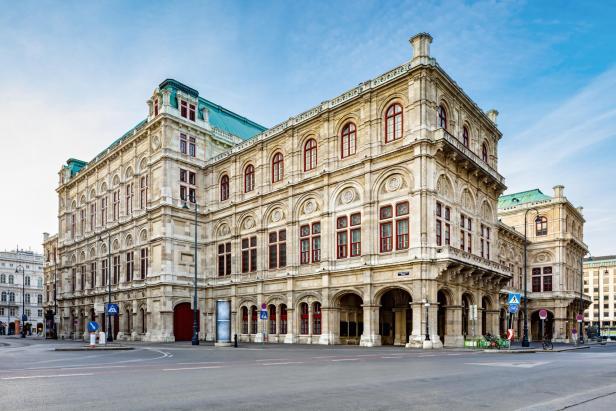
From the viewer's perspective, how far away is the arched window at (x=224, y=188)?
50750 millimetres

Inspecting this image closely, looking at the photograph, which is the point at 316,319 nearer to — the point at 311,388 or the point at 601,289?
the point at 311,388

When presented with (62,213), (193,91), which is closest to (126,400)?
(193,91)

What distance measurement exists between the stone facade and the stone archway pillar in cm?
13

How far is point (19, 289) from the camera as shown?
361 feet

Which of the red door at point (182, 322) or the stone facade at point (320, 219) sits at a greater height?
the stone facade at point (320, 219)

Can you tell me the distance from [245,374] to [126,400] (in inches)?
202

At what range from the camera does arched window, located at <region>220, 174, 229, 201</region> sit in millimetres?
50750

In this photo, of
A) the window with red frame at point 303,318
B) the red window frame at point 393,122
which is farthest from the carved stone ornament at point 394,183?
the window with red frame at point 303,318

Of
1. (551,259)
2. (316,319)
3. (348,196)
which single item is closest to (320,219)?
(348,196)

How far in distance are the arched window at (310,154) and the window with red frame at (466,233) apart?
12027 mm

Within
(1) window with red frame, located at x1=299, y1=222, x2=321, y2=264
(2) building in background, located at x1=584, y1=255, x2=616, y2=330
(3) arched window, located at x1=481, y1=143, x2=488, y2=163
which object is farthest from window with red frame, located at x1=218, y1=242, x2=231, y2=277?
(2) building in background, located at x1=584, y1=255, x2=616, y2=330

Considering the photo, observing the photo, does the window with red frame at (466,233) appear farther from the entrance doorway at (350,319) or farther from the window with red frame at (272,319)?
the window with red frame at (272,319)

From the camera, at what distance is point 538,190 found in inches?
2781

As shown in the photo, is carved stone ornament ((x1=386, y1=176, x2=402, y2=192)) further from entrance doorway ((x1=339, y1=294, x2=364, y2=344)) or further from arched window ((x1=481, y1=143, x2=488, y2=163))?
arched window ((x1=481, y1=143, x2=488, y2=163))
